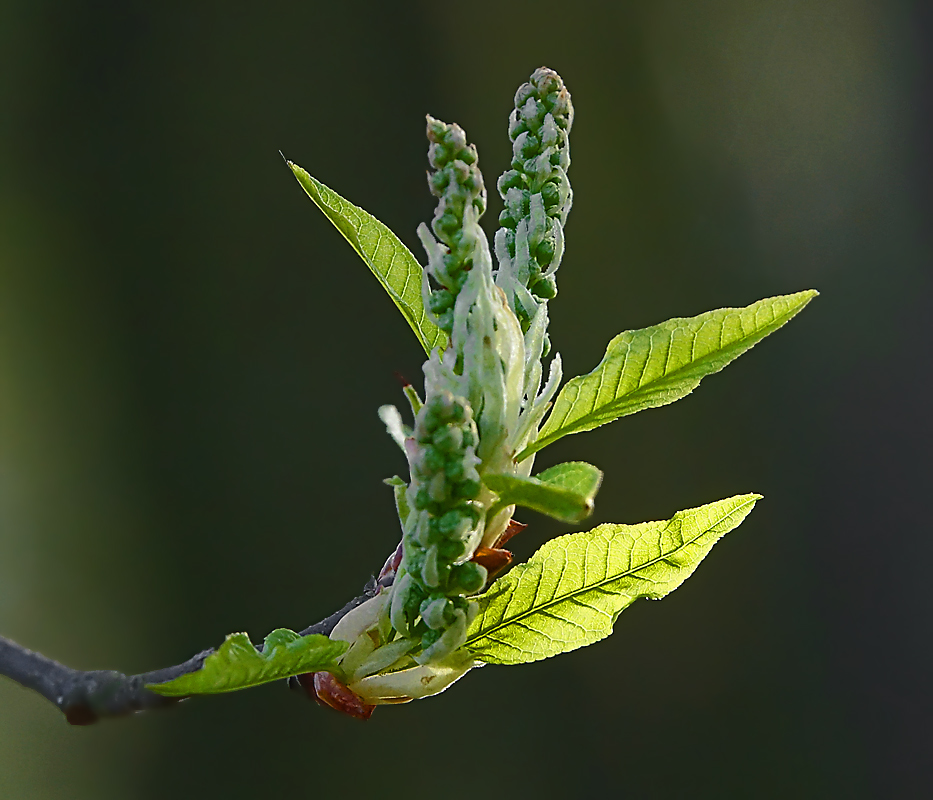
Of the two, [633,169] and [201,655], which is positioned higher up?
[633,169]

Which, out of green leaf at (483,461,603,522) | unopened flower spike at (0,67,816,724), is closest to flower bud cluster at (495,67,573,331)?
unopened flower spike at (0,67,816,724)

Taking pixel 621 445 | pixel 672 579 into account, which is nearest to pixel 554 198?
pixel 672 579

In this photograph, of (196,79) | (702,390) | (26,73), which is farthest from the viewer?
(702,390)

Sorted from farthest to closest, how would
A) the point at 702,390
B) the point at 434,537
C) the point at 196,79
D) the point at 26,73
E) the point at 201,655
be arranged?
the point at 702,390 → the point at 196,79 → the point at 26,73 → the point at 201,655 → the point at 434,537

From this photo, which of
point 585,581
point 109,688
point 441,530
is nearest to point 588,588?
point 585,581

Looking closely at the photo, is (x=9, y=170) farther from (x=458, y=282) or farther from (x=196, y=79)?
(x=458, y=282)

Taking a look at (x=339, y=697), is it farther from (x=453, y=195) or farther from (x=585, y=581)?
(x=453, y=195)

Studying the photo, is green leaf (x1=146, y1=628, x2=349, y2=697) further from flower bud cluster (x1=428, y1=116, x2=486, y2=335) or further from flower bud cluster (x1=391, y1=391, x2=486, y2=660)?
flower bud cluster (x1=428, y1=116, x2=486, y2=335)
